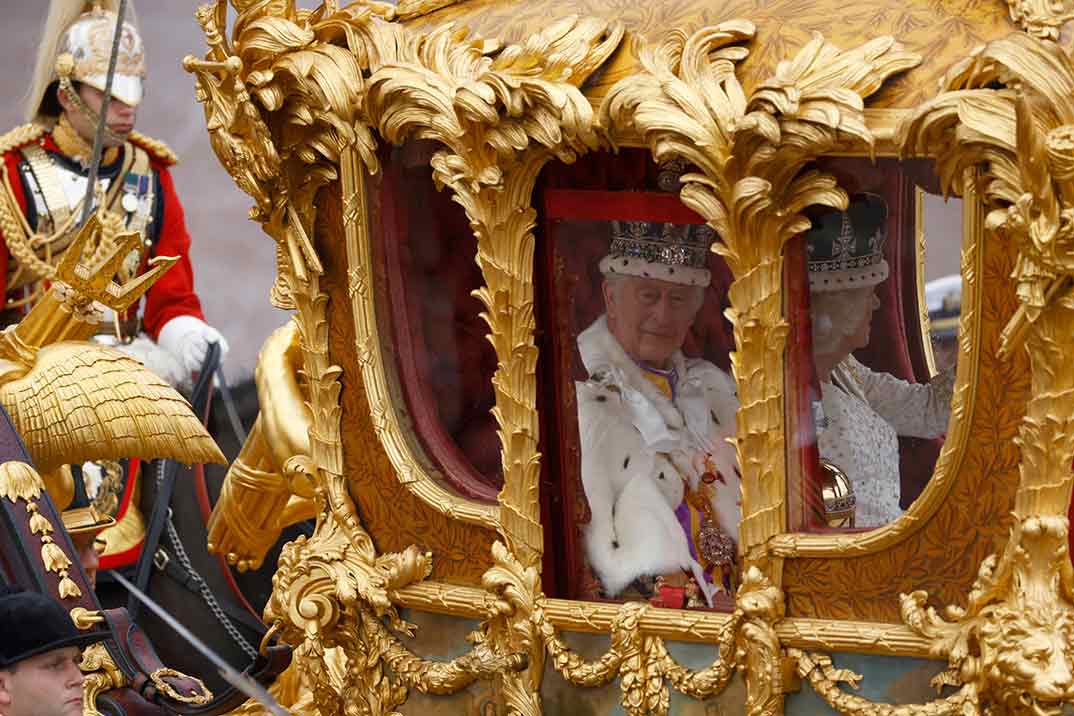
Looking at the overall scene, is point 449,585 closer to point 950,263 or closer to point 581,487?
point 581,487

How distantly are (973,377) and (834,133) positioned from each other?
34cm

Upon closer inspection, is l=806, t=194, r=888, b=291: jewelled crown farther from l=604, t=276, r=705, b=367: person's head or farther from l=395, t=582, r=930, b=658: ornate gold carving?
l=395, t=582, r=930, b=658: ornate gold carving

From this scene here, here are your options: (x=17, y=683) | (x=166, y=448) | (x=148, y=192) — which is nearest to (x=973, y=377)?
(x=17, y=683)

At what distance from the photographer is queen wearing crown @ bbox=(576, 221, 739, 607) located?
338 cm

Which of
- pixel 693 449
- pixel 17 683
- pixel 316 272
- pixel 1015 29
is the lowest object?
pixel 17 683

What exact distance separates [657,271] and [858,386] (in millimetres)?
305

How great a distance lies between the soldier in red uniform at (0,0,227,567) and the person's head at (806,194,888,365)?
272 cm

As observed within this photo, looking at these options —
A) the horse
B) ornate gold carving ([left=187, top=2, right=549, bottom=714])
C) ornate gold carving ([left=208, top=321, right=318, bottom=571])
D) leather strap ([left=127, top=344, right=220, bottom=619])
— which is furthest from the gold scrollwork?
leather strap ([left=127, top=344, right=220, bottom=619])

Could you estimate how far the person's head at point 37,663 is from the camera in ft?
10.1

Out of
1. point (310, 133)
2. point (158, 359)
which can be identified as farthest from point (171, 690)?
point (158, 359)

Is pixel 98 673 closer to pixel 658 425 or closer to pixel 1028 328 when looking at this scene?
pixel 658 425

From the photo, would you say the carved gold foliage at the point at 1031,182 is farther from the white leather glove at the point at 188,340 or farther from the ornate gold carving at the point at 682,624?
the white leather glove at the point at 188,340

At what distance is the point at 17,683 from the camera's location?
10.1ft

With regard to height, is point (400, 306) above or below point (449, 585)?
above
